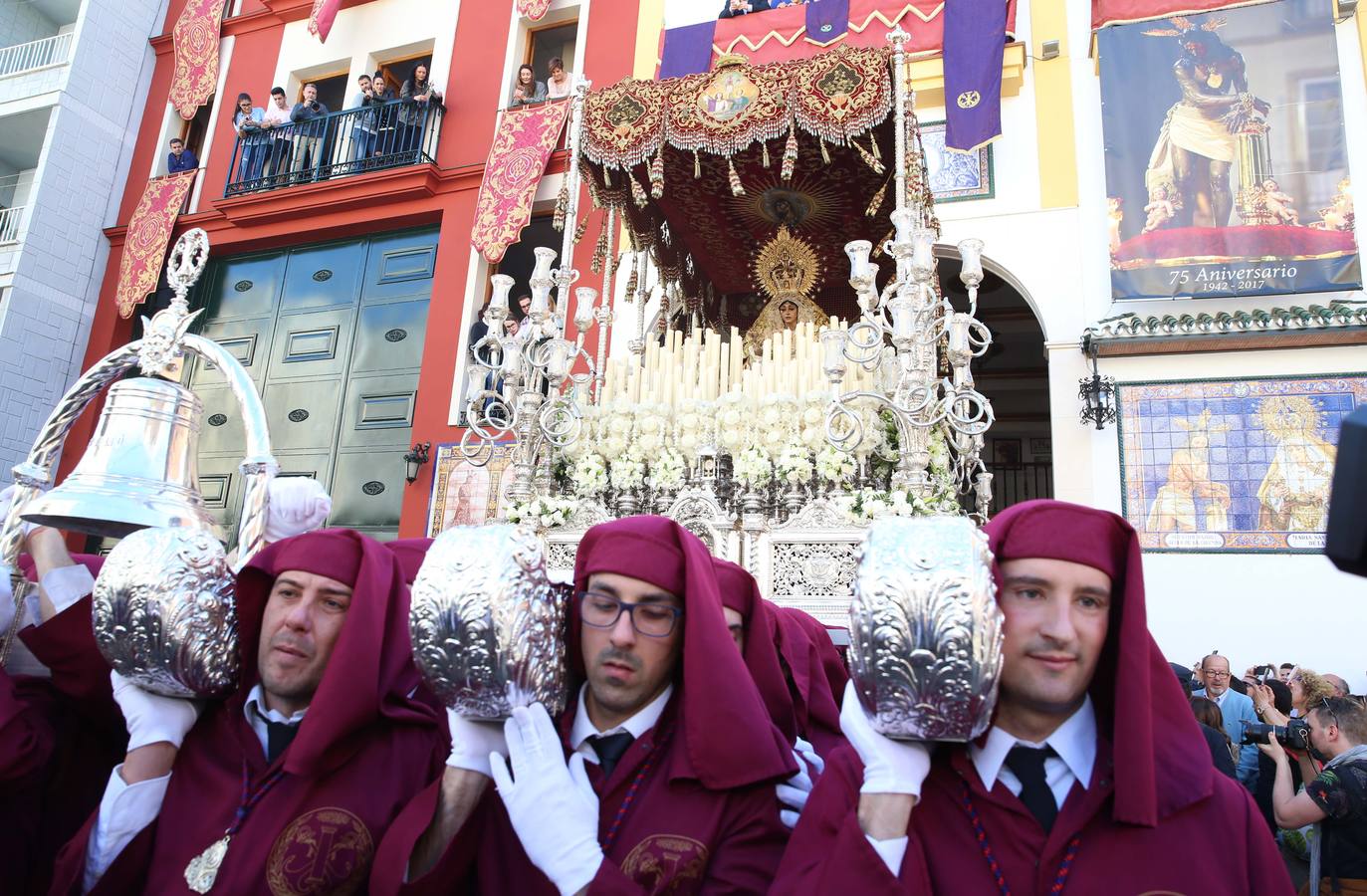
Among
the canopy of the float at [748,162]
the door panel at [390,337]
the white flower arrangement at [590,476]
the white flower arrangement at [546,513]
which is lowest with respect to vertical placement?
the white flower arrangement at [546,513]

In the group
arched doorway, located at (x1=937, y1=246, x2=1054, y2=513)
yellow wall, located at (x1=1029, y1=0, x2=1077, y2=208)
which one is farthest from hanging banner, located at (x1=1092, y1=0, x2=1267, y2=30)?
arched doorway, located at (x1=937, y1=246, x2=1054, y2=513)

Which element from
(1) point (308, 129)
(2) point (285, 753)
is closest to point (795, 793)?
(2) point (285, 753)

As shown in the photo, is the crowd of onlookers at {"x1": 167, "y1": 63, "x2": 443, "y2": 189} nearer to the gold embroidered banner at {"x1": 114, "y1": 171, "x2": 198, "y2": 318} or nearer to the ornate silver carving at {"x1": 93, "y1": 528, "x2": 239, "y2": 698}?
the gold embroidered banner at {"x1": 114, "y1": 171, "x2": 198, "y2": 318}

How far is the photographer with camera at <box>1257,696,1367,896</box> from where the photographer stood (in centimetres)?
303

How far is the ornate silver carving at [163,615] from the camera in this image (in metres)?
1.93

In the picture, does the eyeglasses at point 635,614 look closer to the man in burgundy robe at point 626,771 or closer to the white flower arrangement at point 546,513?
the man in burgundy robe at point 626,771

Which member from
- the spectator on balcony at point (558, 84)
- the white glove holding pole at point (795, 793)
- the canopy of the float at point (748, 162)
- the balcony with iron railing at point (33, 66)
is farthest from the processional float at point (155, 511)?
the balcony with iron railing at point (33, 66)

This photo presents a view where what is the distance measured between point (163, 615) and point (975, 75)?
8905mm

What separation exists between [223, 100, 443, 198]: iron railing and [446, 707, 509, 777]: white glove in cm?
1031

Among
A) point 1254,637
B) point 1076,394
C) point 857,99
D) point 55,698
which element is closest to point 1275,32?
point 1076,394

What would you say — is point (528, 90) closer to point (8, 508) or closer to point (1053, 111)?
point (1053, 111)

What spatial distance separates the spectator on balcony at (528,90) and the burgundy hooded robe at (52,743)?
965 centimetres

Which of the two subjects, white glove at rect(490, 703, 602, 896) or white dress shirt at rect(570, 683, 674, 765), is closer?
white glove at rect(490, 703, 602, 896)

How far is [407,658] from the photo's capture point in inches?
84.9
